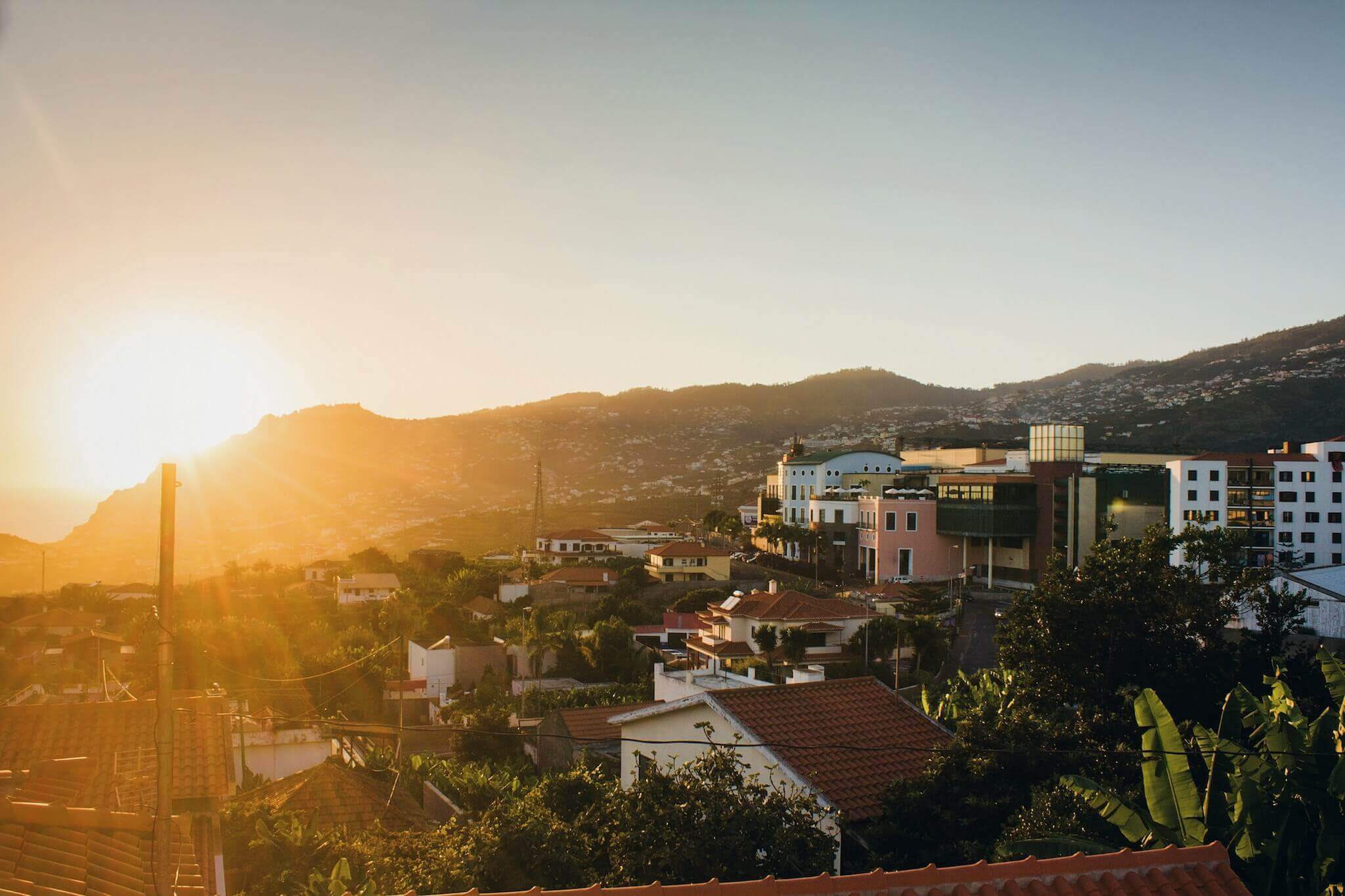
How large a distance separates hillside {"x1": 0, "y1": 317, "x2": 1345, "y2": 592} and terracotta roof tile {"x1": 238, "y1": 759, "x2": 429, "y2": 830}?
36330mm

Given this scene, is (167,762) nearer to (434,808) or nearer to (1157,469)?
(434,808)

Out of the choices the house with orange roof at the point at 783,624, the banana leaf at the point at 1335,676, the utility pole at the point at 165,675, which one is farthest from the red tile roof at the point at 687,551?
the utility pole at the point at 165,675

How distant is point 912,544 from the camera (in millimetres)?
54250

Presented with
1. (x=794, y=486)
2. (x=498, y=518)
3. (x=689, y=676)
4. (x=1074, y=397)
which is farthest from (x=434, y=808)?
(x=1074, y=397)

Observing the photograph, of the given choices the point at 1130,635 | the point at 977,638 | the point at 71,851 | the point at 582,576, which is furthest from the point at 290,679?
the point at 71,851

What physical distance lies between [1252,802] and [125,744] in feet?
40.0

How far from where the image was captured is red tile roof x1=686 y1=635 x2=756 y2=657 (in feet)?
116

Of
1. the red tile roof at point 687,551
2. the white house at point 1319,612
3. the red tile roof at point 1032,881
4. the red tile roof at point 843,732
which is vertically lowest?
the red tile roof at point 687,551

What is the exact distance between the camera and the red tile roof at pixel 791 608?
123 ft

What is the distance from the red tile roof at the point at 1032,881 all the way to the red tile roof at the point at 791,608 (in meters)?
30.4

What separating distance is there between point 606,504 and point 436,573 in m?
50.9

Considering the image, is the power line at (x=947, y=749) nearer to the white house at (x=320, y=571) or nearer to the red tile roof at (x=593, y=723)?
the red tile roof at (x=593, y=723)

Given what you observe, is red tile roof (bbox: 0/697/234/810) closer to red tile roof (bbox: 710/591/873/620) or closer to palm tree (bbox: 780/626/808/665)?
palm tree (bbox: 780/626/808/665)

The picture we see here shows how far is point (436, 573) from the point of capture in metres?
59.4
